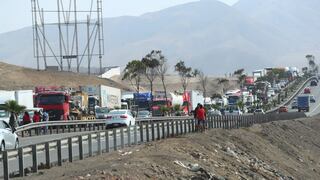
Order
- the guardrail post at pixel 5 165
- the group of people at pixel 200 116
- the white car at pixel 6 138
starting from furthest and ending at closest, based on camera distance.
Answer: the group of people at pixel 200 116, the white car at pixel 6 138, the guardrail post at pixel 5 165

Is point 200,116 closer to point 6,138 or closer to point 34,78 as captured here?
point 6,138

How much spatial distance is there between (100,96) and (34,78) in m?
39.3

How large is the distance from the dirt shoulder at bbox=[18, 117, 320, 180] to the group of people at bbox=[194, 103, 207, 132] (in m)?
0.68

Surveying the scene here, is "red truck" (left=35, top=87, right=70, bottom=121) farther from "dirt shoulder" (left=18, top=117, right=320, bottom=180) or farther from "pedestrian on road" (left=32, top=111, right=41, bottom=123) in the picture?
"dirt shoulder" (left=18, top=117, right=320, bottom=180)

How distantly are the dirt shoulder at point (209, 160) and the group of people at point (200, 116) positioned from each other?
675 millimetres

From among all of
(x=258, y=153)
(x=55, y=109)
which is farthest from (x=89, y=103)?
(x=258, y=153)

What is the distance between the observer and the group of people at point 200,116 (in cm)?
3712

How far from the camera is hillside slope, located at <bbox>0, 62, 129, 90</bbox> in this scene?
109 metres

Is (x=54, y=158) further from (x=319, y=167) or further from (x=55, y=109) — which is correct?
(x=55, y=109)

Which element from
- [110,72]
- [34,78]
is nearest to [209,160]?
[34,78]

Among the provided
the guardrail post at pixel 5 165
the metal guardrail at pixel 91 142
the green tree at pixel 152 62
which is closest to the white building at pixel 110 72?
the green tree at pixel 152 62

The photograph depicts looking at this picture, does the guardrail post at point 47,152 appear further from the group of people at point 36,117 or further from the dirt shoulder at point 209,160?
the group of people at point 36,117

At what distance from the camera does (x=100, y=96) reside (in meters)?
78.6

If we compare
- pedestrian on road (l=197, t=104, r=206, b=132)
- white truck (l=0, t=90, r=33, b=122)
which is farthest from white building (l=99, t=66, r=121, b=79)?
pedestrian on road (l=197, t=104, r=206, b=132)
